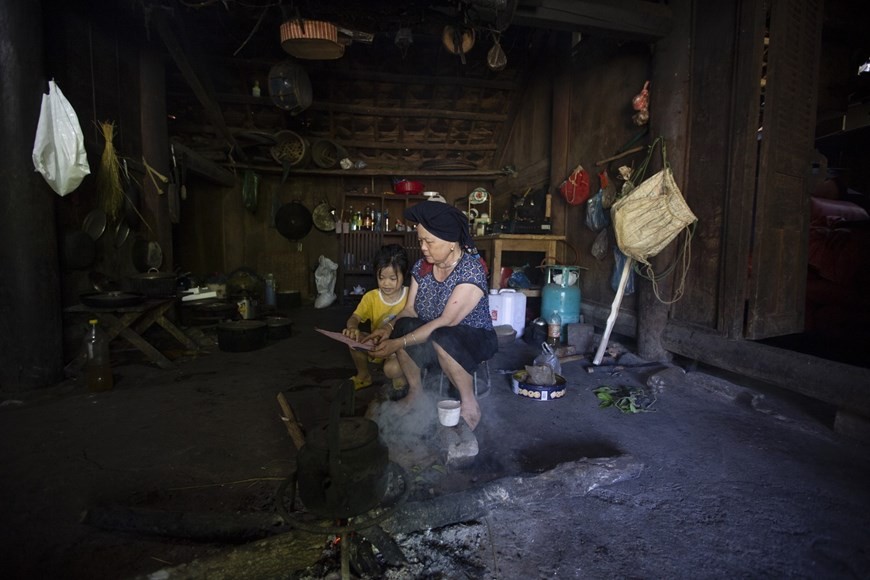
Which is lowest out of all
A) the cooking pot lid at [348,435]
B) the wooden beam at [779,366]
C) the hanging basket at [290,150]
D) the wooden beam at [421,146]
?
the wooden beam at [779,366]

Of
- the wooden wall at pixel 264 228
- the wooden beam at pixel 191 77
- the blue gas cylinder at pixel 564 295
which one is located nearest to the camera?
the wooden beam at pixel 191 77

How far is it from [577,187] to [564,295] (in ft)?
5.17

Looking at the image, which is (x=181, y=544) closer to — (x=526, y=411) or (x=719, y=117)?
(x=526, y=411)

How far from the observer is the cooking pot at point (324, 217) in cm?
1010

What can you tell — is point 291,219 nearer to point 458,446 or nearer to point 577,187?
point 577,187

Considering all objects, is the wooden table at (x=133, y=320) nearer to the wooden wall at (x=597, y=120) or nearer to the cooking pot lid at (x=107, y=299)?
the cooking pot lid at (x=107, y=299)

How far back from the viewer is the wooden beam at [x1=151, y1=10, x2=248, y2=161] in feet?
18.2

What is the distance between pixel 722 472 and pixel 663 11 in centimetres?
426

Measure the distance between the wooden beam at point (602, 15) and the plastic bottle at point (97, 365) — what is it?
4.87 meters

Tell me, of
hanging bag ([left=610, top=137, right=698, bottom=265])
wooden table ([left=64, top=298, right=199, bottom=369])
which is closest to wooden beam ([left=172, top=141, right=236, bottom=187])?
wooden table ([left=64, top=298, right=199, bottom=369])

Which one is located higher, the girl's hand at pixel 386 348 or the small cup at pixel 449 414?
the girl's hand at pixel 386 348

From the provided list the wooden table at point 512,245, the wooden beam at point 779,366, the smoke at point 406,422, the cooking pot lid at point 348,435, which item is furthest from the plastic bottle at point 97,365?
the wooden beam at point 779,366

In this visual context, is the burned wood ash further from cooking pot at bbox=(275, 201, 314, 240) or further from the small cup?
cooking pot at bbox=(275, 201, 314, 240)

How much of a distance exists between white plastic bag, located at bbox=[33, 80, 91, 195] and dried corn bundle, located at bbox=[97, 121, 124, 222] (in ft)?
2.55
